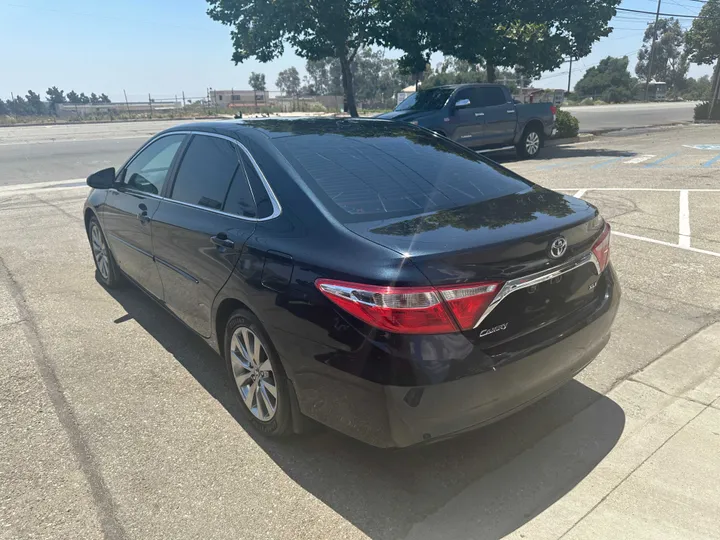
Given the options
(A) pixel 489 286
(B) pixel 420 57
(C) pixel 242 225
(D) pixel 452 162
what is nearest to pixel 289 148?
(C) pixel 242 225

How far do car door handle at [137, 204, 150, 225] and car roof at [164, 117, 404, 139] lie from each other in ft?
2.13

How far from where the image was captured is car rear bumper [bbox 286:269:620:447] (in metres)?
2.27

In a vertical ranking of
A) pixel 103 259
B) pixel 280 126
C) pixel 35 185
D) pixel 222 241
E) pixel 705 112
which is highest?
pixel 280 126

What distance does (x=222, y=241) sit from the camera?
123 inches

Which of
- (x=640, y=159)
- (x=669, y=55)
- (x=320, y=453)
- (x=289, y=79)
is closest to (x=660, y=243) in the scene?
(x=320, y=453)

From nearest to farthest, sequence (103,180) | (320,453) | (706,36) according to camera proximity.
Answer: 1. (320,453)
2. (103,180)
3. (706,36)

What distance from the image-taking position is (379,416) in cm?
233

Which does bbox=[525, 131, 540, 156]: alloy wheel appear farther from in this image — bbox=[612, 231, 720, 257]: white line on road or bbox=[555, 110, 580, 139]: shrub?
bbox=[612, 231, 720, 257]: white line on road

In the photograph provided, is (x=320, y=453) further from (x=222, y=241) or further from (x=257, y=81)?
(x=257, y=81)

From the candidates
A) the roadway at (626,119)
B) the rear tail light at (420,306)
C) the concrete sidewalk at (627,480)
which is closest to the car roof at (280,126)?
the rear tail light at (420,306)

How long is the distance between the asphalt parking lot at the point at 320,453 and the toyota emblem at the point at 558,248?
106 centimetres

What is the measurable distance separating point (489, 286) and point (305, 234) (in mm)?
893

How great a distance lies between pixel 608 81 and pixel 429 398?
92.7 meters

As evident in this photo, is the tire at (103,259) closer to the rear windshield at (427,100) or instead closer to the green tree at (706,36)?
the rear windshield at (427,100)
